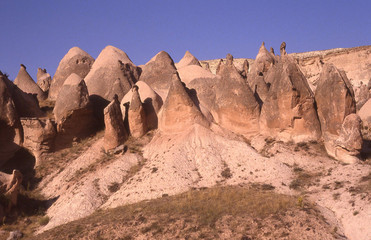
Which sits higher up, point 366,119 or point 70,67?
point 70,67

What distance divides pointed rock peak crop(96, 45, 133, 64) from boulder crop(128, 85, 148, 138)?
7.78 meters

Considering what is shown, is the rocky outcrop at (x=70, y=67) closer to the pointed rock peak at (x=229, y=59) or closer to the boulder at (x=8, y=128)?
the boulder at (x=8, y=128)

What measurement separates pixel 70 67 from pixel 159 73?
8053mm

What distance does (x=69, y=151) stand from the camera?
65.4 feet

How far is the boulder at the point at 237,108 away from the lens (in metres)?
19.0

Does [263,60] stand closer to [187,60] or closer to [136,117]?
[187,60]

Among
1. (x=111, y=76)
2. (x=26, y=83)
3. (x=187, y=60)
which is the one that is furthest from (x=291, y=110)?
(x=26, y=83)

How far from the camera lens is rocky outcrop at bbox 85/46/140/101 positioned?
23.7 metres

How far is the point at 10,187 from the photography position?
15422 millimetres

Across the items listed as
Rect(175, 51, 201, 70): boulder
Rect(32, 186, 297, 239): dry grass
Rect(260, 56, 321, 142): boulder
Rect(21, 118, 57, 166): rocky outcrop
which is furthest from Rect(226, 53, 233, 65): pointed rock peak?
Rect(21, 118, 57, 166): rocky outcrop

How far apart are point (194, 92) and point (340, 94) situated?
23.8 ft

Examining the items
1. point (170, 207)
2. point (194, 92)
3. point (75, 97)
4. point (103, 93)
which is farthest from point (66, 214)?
point (103, 93)

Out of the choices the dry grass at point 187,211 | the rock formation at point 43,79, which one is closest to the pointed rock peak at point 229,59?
the dry grass at point 187,211

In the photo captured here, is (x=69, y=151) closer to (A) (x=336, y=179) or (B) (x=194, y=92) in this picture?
(B) (x=194, y=92)
